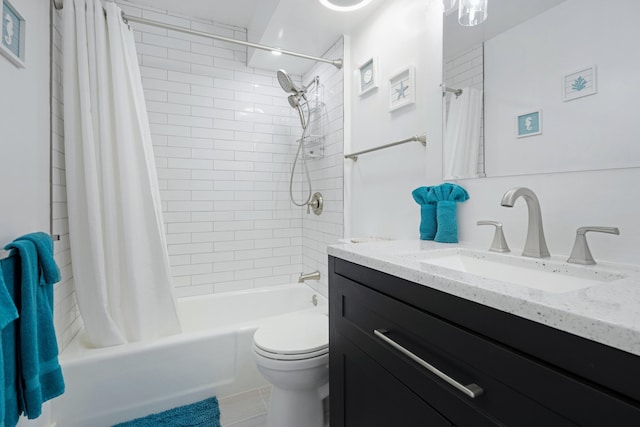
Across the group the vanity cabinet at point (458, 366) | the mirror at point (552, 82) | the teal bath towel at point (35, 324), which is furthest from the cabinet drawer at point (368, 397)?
the teal bath towel at point (35, 324)

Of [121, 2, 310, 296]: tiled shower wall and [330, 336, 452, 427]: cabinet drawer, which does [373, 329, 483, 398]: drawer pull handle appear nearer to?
[330, 336, 452, 427]: cabinet drawer

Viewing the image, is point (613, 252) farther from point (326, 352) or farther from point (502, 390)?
point (326, 352)

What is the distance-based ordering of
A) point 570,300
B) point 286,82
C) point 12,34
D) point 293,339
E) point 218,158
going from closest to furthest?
point 570,300 → point 12,34 → point 293,339 → point 286,82 → point 218,158

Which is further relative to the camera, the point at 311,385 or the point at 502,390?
the point at 311,385

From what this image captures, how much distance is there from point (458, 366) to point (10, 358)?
1.23m

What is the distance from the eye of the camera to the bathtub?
1430 millimetres

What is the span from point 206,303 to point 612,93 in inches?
98.0

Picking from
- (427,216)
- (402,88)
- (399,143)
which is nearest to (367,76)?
(402,88)

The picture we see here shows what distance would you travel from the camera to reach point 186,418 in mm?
1565

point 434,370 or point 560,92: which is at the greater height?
point 560,92

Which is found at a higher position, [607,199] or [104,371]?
[607,199]

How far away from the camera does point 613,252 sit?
2.66ft

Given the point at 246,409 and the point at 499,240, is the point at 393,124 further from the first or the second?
the point at 246,409

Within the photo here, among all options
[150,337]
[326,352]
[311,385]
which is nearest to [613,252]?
[326,352]
